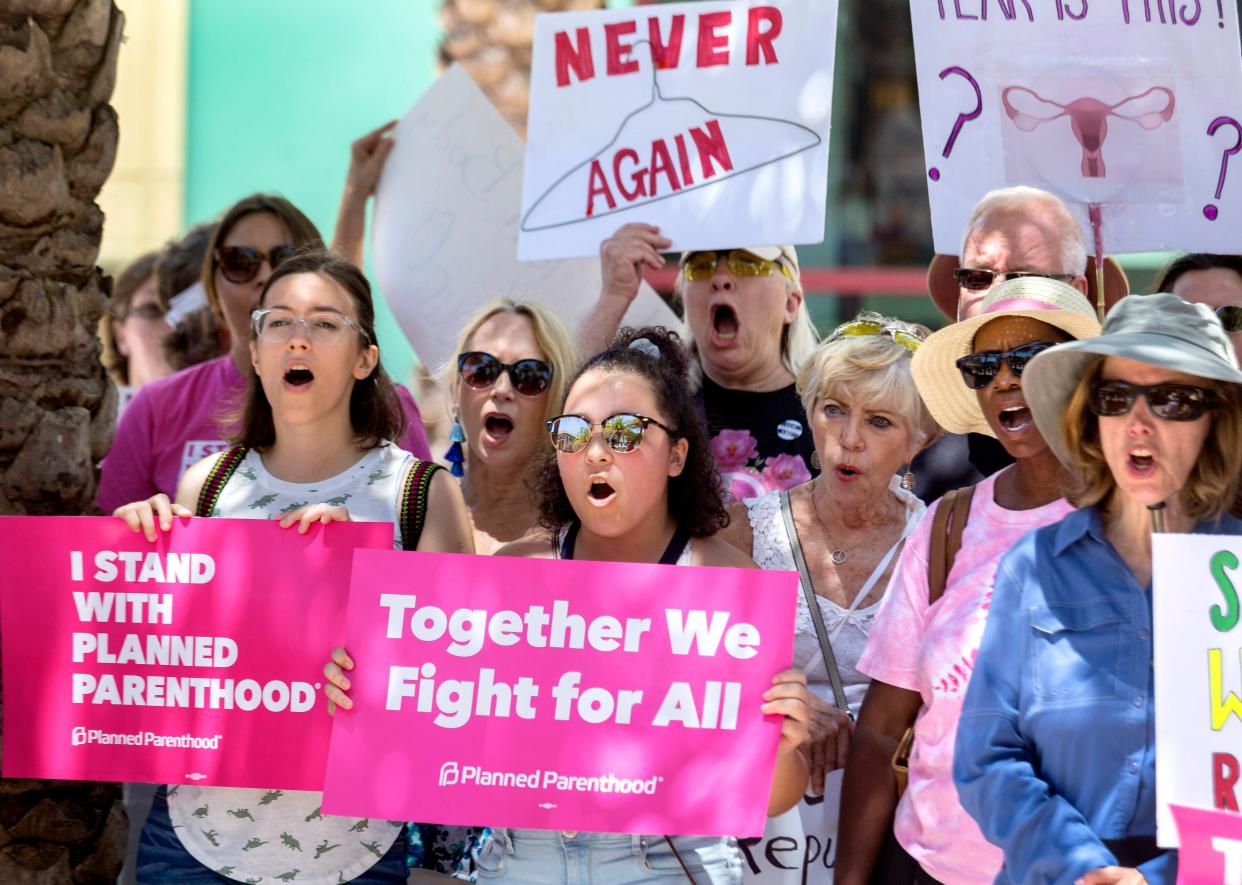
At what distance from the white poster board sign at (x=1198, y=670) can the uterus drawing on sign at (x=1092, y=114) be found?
2.09 meters

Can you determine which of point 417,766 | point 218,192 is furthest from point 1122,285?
point 218,192

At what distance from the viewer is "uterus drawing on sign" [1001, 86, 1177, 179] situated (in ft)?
15.4

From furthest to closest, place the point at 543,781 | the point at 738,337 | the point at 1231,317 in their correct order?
the point at 738,337, the point at 1231,317, the point at 543,781

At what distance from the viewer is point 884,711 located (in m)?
3.45

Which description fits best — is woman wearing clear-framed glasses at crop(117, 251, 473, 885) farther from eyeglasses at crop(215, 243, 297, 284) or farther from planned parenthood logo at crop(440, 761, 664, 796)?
eyeglasses at crop(215, 243, 297, 284)

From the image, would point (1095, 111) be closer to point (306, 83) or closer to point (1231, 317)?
point (1231, 317)

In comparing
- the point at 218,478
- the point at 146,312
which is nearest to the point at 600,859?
the point at 218,478

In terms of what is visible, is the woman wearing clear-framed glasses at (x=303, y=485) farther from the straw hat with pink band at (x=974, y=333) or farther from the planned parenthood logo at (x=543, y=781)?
the straw hat with pink band at (x=974, y=333)

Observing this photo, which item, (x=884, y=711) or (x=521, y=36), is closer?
(x=884, y=711)

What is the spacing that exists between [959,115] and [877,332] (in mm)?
844

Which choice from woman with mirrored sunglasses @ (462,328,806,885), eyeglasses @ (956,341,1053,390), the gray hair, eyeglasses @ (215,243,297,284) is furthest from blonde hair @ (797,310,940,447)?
eyeglasses @ (215,243,297,284)

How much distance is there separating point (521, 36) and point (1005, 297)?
198 inches

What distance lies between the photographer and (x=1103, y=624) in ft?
9.46

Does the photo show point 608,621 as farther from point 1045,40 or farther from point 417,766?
point 1045,40
